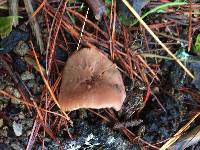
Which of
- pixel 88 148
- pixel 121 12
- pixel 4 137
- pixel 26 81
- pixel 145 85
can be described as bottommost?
A: pixel 88 148

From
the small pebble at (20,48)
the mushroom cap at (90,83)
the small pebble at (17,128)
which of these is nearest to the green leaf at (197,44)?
the mushroom cap at (90,83)

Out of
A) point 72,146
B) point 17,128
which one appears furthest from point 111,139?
point 17,128

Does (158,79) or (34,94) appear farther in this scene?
(158,79)

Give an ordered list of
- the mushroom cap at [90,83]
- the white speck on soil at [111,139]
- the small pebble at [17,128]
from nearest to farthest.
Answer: the mushroom cap at [90,83] → the small pebble at [17,128] → the white speck on soil at [111,139]

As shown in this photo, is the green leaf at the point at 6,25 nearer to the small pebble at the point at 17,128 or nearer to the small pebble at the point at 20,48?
the small pebble at the point at 20,48

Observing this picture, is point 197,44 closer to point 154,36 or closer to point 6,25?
point 154,36

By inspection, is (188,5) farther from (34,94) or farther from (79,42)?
(34,94)

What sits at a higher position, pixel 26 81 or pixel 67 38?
pixel 67 38

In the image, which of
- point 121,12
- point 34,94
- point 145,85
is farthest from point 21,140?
point 121,12

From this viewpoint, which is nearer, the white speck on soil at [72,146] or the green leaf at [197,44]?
the white speck on soil at [72,146]
